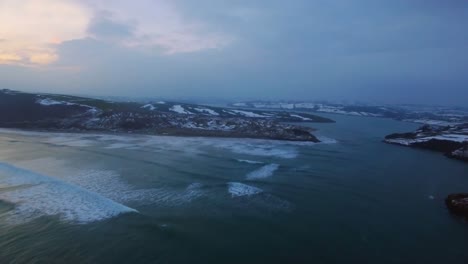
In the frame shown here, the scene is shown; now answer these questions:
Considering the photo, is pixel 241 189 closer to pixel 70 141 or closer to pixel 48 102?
pixel 70 141

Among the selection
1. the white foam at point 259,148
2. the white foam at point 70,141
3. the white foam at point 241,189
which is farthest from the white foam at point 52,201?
the white foam at point 259,148

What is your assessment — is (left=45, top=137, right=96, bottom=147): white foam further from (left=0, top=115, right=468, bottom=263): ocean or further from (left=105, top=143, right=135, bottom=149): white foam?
(left=0, top=115, right=468, bottom=263): ocean

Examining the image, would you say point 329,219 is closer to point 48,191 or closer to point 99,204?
point 99,204

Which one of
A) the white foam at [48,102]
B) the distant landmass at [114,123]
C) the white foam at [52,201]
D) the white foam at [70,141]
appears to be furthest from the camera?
the white foam at [48,102]

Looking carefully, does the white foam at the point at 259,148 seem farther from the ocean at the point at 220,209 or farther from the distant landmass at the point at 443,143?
the distant landmass at the point at 443,143

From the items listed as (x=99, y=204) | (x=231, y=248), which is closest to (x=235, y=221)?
(x=231, y=248)

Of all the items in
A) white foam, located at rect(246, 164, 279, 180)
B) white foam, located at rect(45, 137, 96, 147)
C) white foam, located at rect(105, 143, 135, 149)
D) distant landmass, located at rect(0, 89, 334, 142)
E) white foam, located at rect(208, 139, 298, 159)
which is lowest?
white foam, located at rect(208, 139, 298, 159)

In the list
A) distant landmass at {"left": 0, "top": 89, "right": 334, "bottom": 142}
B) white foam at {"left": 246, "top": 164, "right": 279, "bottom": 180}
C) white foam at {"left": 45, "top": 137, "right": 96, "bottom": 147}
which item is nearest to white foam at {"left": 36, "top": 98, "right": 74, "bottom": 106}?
distant landmass at {"left": 0, "top": 89, "right": 334, "bottom": 142}
